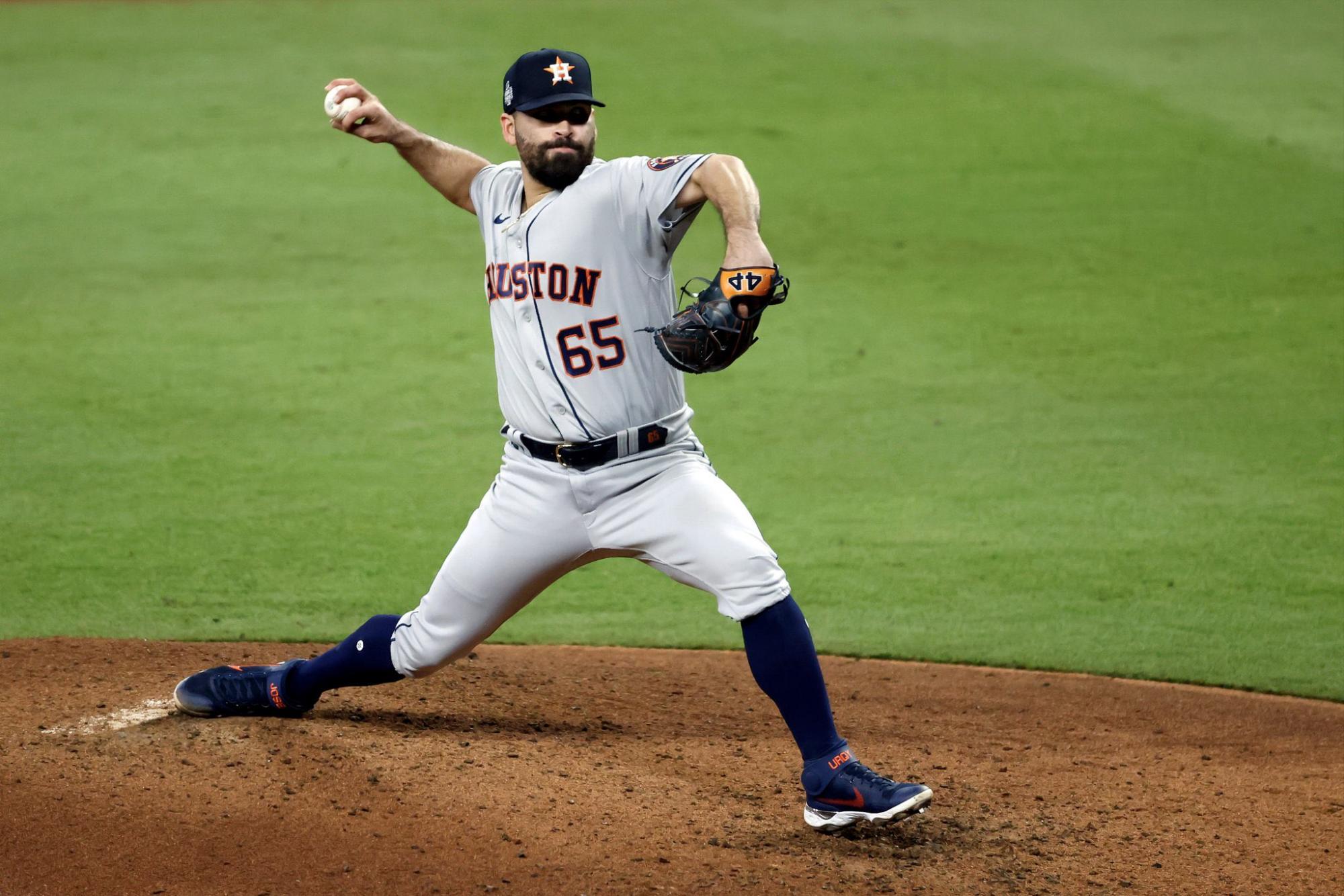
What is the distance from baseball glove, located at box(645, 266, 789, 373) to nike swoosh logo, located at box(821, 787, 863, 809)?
43.2 inches

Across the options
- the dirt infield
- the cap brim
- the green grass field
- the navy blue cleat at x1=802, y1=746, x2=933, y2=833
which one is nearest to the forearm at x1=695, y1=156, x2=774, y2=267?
the cap brim

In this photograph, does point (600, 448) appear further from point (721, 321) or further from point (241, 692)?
point (241, 692)

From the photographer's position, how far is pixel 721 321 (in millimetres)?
3354

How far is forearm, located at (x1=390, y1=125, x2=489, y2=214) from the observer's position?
4191 mm

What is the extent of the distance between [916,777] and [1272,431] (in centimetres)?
424

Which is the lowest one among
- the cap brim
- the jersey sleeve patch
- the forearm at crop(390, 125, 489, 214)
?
the jersey sleeve patch

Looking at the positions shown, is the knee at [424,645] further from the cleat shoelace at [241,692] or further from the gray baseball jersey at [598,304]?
the gray baseball jersey at [598,304]

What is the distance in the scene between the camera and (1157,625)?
5.69 meters

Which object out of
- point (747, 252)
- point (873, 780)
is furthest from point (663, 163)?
point (873, 780)

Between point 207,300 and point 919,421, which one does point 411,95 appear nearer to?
point 207,300

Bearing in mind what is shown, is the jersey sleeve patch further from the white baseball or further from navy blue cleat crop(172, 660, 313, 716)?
navy blue cleat crop(172, 660, 313, 716)

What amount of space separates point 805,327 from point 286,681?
5479mm

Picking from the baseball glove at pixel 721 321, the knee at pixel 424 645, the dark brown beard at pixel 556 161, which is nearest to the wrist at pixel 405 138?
the dark brown beard at pixel 556 161

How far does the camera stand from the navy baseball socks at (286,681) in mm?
4203
